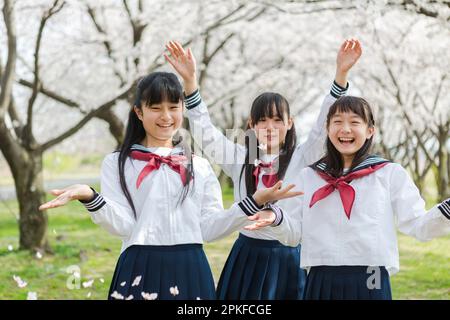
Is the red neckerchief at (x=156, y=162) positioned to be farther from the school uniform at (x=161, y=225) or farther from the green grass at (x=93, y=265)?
the green grass at (x=93, y=265)

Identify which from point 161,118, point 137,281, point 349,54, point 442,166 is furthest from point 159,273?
point 442,166

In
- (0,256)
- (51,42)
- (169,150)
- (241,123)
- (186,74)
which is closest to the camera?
(169,150)

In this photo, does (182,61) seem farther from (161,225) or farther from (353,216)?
(353,216)

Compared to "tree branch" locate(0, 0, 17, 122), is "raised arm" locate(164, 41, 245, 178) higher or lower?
lower

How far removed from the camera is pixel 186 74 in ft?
10.8

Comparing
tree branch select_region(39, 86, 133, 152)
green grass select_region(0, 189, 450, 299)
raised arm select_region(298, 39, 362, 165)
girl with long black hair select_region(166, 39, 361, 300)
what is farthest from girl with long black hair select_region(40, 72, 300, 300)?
tree branch select_region(39, 86, 133, 152)

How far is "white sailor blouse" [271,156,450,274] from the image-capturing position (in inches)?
112

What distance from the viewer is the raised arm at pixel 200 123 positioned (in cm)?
Result: 331

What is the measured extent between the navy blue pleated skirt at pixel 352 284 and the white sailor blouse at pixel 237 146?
→ 0.51 meters

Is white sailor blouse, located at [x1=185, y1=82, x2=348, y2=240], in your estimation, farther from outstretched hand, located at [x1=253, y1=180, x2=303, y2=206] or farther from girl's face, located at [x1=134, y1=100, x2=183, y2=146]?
outstretched hand, located at [x1=253, y1=180, x2=303, y2=206]

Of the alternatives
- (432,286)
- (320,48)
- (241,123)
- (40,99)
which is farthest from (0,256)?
(241,123)

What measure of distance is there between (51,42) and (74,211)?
4.31 meters

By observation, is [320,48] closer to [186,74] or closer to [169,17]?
[169,17]
